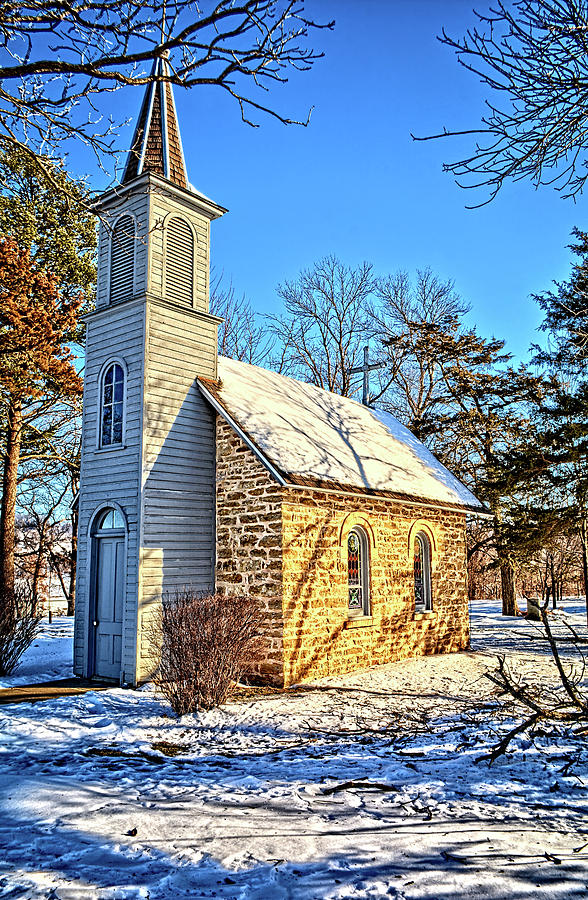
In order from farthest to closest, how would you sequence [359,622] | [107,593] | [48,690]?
[359,622]
[107,593]
[48,690]

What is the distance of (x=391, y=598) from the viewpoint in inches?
539

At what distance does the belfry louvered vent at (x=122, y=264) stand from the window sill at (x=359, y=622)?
7356 mm

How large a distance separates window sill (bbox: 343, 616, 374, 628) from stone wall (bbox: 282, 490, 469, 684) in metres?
0.02

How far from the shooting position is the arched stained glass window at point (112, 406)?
1163cm

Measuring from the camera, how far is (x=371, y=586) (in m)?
13.1

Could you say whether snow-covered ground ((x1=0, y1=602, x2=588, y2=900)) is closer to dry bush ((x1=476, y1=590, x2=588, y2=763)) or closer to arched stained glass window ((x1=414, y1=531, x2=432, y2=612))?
dry bush ((x1=476, y1=590, x2=588, y2=763))

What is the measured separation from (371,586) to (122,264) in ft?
26.3

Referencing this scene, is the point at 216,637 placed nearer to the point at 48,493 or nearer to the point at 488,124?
the point at 488,124

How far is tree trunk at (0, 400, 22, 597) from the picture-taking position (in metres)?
18.6

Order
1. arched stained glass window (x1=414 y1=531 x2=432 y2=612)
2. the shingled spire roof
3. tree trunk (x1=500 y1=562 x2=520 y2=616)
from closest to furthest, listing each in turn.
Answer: the shingled spire roof < arched stained glass window (x1=414 y1=531 x2=432 y2=612) < tree trunk (x1=500 y1=562 x2=520 y2=616)

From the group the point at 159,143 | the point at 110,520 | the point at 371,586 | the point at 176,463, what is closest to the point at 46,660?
the point at 110,520

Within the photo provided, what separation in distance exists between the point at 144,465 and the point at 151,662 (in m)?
3.24

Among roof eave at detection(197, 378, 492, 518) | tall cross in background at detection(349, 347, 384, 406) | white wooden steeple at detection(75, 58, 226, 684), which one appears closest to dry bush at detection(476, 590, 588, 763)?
roof eave at detection(197, 378, 492, 518)

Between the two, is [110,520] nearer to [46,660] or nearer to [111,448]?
[111,448]
